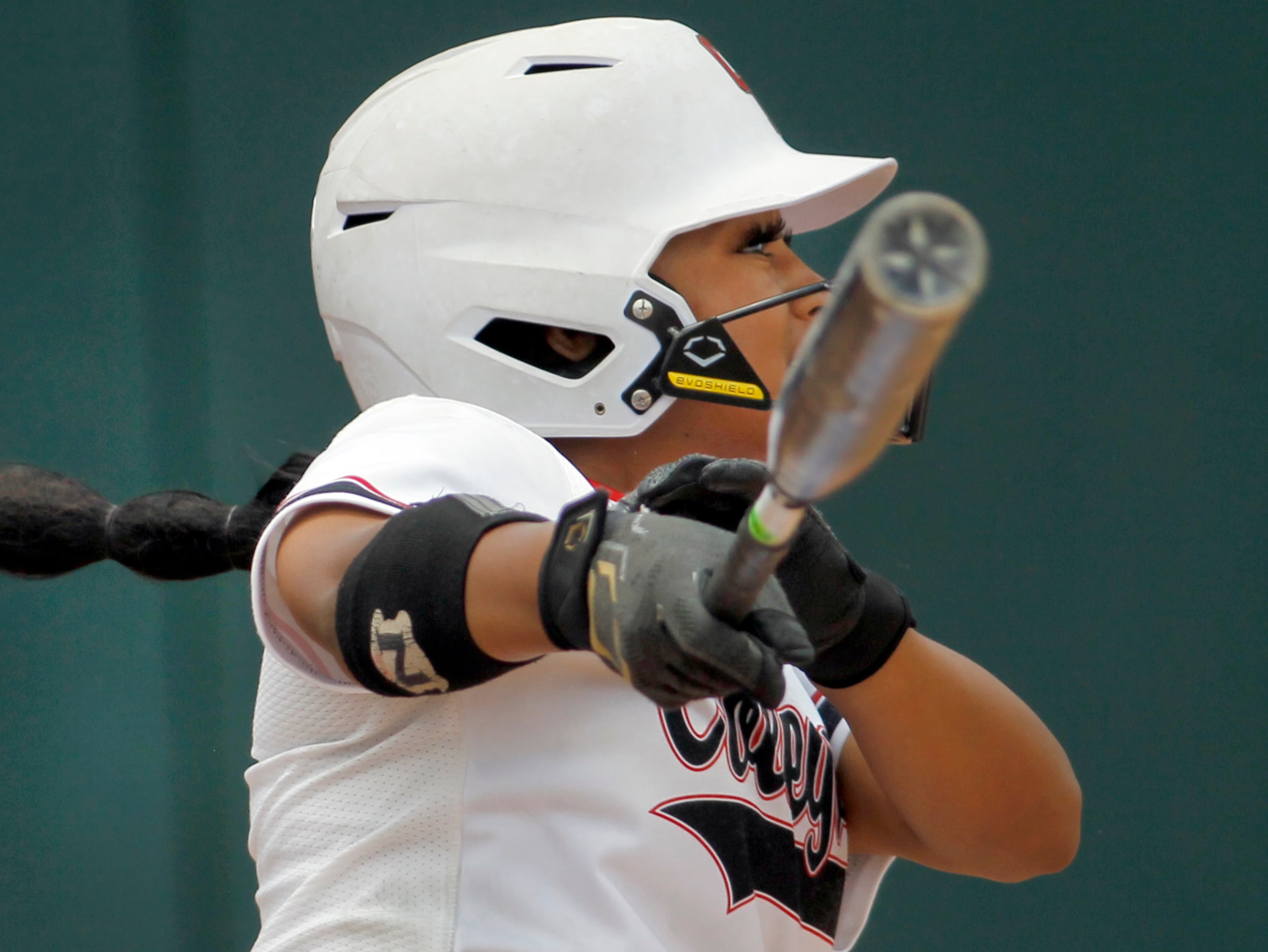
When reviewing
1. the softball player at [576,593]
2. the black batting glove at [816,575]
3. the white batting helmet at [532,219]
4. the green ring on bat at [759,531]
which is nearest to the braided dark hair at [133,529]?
the softball player at [576,593]

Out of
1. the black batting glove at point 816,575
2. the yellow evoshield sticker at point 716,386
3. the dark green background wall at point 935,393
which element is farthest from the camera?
the dark green background wall at point 935,393

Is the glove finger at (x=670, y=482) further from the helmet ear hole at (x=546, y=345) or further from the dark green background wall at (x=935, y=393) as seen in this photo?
the dark green background wall at (x=935, y=393)

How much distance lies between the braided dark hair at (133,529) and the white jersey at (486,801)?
0.20 metres

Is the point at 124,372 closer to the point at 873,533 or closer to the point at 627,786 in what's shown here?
the point at 873,533

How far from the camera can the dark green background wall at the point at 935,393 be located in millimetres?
1875

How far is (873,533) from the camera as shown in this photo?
1.98m

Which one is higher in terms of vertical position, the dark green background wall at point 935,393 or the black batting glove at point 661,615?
the black batting glove at point 661,615

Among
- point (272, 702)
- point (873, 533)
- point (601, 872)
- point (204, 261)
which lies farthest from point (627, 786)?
point (204, 261)

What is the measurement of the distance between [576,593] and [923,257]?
0.26 m

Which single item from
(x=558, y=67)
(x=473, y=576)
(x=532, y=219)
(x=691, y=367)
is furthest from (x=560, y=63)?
(x=473, y=576)

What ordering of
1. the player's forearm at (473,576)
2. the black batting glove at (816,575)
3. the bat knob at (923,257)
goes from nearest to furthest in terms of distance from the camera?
the bat knob at (923,257) → the player's forearm at (473,576) → the black batting glove at (816,575)

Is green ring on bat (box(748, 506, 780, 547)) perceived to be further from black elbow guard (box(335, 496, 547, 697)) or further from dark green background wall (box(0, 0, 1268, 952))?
dark green background wall (box(0, 0, 1268, 952))

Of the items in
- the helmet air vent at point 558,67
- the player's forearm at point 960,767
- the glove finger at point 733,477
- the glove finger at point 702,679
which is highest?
the helmet air vent at point 558,67

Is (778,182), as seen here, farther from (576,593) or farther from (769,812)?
(576,593)
